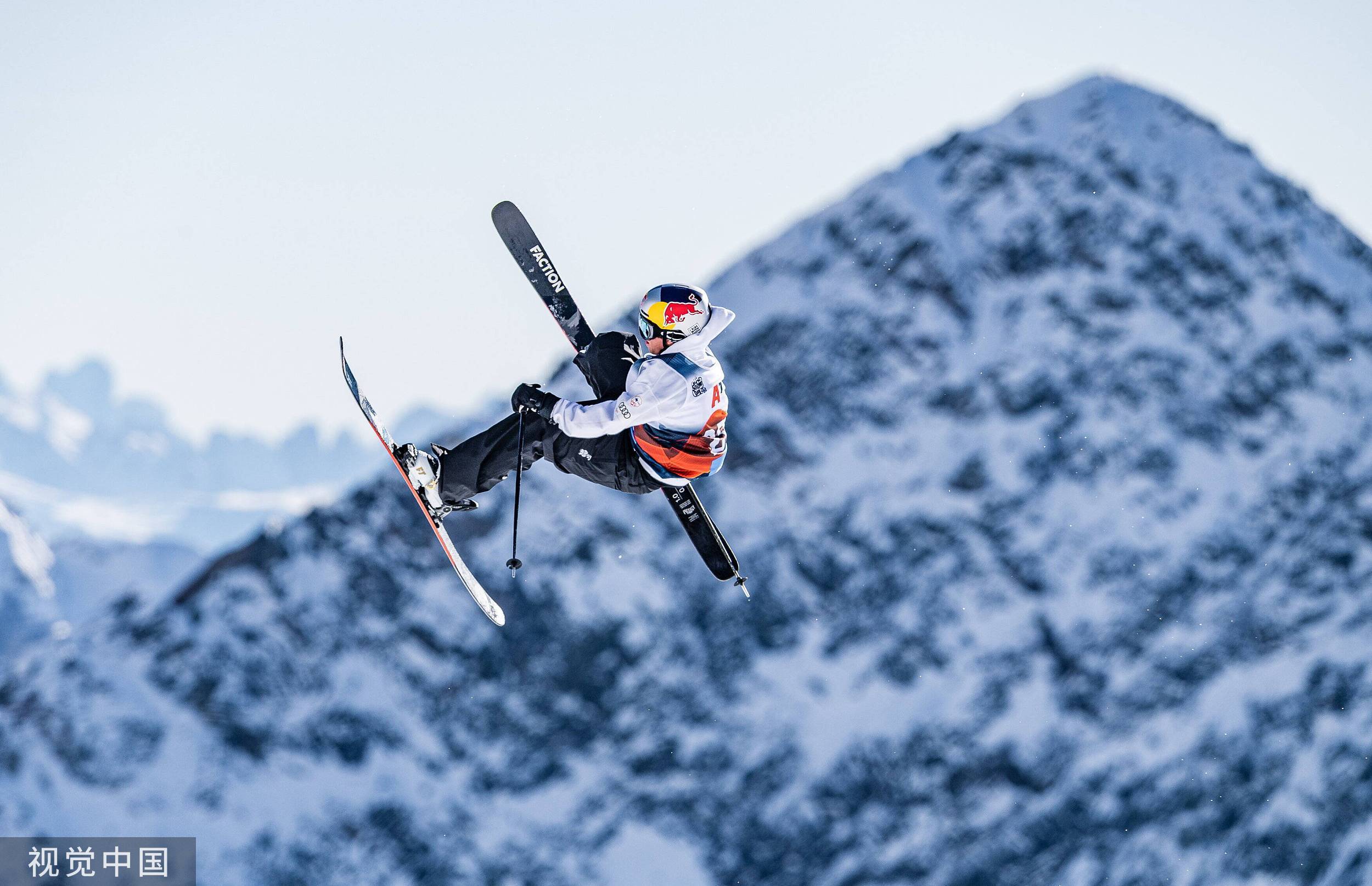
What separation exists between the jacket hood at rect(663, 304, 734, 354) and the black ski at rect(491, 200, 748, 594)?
2.44 metres

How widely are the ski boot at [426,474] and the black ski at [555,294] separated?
203 cm

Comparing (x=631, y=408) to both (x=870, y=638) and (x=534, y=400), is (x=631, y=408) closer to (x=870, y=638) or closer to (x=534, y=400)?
(x=534, y=400)

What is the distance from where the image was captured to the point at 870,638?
107125mm

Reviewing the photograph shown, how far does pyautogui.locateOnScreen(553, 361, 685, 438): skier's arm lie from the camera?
10875mm

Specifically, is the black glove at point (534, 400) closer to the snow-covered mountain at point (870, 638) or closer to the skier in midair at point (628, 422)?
the skier in midair at point (628, 422)

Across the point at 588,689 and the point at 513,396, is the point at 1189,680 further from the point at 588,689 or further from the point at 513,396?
the point at 513,396

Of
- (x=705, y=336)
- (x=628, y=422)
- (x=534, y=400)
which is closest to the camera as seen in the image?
(x=628, y=422)

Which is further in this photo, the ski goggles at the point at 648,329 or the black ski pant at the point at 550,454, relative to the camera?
the black ski pant at the point at 550,454

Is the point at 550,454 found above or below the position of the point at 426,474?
above

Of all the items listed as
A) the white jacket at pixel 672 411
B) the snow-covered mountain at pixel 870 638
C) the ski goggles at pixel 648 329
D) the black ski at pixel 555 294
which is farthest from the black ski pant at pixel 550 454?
the snow-covered mountain at pixel 870 638

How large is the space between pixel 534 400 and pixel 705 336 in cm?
159

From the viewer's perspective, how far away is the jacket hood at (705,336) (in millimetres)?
10969

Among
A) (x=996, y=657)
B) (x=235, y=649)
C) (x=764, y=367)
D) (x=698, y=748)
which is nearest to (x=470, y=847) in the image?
(x=698, y=748)

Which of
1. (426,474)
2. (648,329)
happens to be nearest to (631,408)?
(648,329)
